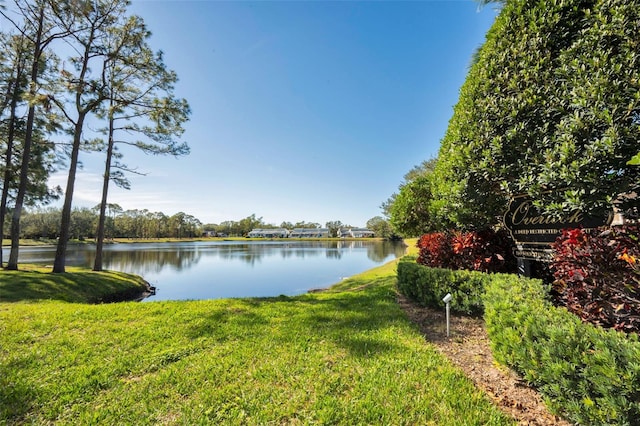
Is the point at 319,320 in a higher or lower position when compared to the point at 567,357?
lower

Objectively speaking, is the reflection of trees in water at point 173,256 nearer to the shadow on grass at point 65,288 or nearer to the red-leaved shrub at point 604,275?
the shadow on grass at point 65,288

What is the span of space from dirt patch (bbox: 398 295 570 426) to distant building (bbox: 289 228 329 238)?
85289mm

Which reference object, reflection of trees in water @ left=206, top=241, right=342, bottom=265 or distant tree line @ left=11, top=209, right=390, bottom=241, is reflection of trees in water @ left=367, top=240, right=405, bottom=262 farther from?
distant tree line @ left=11, top=209, right=390, bottom=241

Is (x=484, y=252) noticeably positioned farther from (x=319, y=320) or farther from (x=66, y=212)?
(x=66, y=212)

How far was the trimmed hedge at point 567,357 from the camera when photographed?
1.56 meters

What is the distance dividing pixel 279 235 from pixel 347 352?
88012 mm

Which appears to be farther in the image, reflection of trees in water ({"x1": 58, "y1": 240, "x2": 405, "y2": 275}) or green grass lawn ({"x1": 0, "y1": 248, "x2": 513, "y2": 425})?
reflection of trees in water ({"x1": 58, "y1": 240, "x2": 405, "y2": 275})

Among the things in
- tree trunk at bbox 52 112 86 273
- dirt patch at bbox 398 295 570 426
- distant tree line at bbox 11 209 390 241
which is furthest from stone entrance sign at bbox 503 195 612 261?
distant tree line at bbox 11 209 390 241

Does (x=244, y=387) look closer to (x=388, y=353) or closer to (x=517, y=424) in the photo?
(x=388, y=353)

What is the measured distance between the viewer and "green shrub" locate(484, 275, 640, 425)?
5.11 feet

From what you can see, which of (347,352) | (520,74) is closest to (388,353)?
(347,352)

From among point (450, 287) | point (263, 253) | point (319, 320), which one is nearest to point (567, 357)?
point (450, 287)

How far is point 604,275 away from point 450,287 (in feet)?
7.31

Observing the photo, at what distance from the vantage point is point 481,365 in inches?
114
